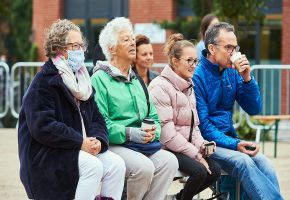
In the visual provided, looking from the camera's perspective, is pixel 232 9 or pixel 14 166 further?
pixel 232 9

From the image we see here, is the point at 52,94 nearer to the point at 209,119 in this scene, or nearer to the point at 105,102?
the point at 105,102

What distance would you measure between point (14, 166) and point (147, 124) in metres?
4.81

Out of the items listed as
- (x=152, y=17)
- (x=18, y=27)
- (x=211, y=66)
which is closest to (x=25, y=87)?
(x=152, y=17)

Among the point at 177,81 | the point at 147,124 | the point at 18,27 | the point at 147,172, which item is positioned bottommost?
the point at 147,172

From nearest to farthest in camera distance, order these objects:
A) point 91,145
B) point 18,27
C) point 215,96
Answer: point 91,145 < point 215,96 < point 18,27

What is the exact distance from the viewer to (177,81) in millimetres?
6785

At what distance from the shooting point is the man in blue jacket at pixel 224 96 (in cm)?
675

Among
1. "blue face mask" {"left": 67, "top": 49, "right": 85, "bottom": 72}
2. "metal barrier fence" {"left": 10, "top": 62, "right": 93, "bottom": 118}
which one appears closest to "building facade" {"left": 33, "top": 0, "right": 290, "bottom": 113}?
"metal barrier fence" {"left": 10, "top": 62, "right": 93, "bottom": 118}

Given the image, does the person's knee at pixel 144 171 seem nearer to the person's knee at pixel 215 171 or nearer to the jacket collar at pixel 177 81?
the person's knee at pixel 215 171

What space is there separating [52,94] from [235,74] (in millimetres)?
1842

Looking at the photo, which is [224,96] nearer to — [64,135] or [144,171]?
[144,171]

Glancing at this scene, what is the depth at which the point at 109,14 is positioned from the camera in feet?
77.6

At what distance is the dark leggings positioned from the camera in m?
6.53

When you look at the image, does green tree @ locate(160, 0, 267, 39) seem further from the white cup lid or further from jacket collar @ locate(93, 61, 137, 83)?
jacket collar @ locate(93, 61, 137, 83)
